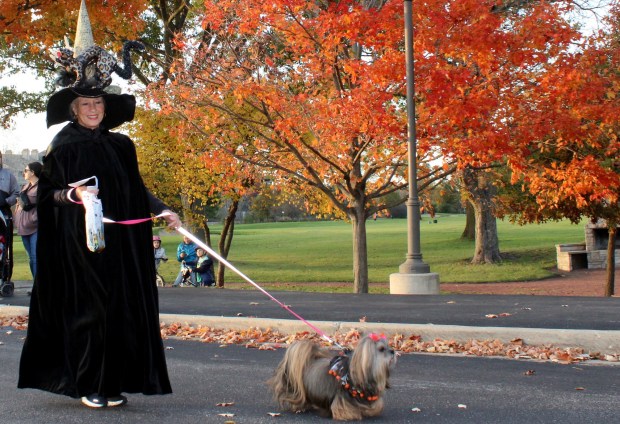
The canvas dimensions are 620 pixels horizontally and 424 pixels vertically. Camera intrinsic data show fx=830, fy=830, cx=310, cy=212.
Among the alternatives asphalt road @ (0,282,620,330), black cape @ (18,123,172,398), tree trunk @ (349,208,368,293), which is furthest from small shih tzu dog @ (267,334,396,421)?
tree trunk @ (349,208,368,293)

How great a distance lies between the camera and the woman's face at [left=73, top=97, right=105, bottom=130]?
5.62m

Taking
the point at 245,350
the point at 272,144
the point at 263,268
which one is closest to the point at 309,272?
the point at 263,268

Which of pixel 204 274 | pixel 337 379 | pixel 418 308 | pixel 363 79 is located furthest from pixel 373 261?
pixel 337 379

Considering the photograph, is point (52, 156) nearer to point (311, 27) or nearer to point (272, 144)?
point (311, 27)

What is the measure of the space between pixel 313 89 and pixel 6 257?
6323 mm

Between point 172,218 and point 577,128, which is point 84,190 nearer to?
point 172,218

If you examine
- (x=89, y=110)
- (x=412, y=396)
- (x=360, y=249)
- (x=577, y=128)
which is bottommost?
(x=412, y=396)

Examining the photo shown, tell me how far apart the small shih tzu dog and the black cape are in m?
0.87

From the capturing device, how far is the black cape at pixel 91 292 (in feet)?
17.7

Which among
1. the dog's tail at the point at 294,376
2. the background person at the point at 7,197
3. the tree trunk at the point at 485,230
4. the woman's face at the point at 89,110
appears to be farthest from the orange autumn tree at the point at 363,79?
the tree trunk at the point at 485,230

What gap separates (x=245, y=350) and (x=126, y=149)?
3.27 meters

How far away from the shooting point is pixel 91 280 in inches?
214

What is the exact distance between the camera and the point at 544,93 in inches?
566

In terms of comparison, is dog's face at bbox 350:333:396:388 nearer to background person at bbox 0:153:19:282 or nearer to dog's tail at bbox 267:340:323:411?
dog's tail at bbox 267:340:323:411
